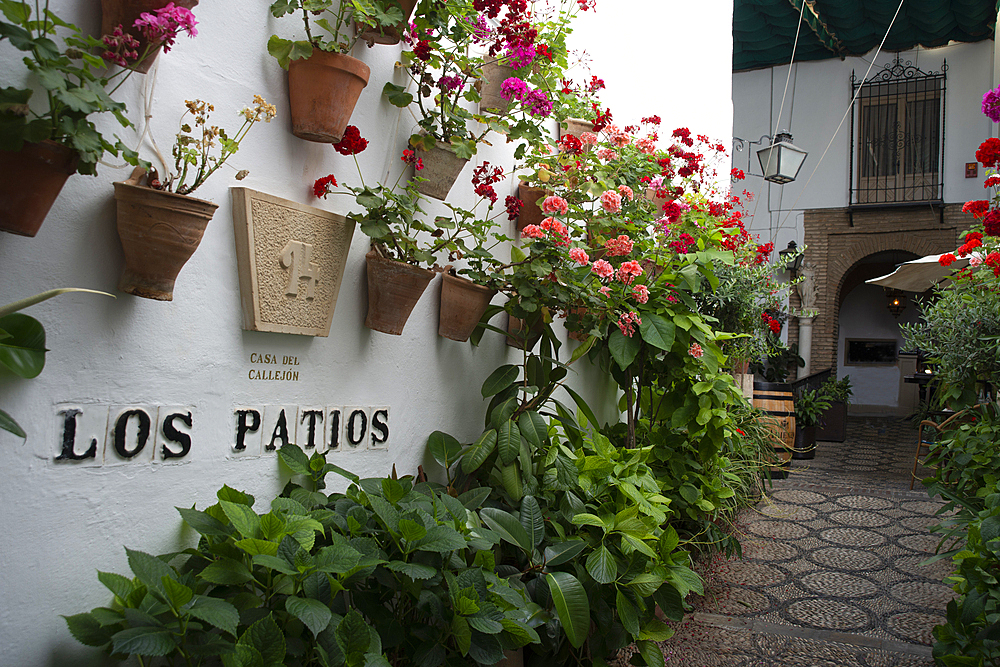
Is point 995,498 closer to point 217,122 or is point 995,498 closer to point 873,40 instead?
point 217,122

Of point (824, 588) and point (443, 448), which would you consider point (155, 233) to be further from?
point (824, 588)

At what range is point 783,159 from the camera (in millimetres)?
6949

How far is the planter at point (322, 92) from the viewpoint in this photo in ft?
4.86

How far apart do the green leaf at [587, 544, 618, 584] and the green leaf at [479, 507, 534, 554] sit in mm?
176

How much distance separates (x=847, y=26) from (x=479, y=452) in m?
11.2

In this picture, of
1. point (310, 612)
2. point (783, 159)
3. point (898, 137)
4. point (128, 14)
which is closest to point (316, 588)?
point (310, 612)

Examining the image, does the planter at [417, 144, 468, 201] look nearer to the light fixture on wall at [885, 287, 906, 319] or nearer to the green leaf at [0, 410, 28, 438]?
the green leaf at [0, 410, 28, 438]

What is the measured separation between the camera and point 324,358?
168cm

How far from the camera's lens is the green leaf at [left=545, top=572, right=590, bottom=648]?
159 centimetres

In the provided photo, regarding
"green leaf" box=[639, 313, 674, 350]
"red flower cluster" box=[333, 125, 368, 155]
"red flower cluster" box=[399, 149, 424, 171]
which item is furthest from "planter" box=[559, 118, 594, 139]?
"red flower cluster" box=[333, 125, 368, 155]

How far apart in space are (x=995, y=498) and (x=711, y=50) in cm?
401

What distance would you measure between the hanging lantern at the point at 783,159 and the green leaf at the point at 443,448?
621 centimetres

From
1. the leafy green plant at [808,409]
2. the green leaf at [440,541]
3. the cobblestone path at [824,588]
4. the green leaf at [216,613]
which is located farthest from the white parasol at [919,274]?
the green leaf at [216,613]

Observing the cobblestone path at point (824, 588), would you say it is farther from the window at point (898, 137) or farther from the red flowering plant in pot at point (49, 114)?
the window at point (898, 137)
